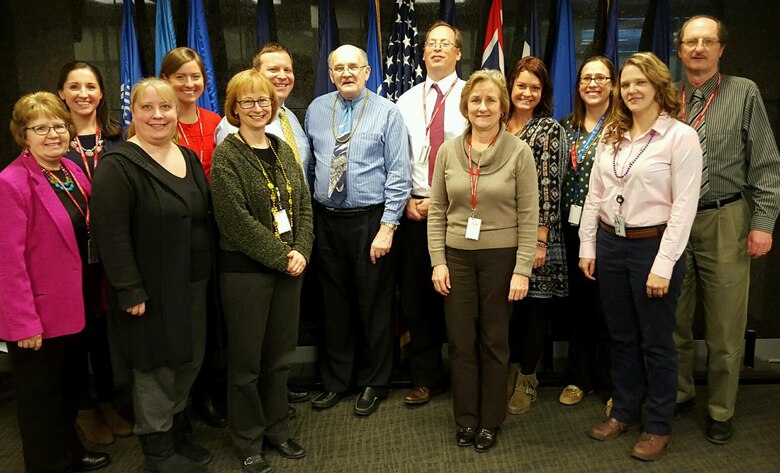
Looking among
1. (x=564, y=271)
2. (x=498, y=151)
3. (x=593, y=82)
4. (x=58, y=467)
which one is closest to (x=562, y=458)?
(x=564, y=271)

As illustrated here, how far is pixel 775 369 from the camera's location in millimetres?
3713

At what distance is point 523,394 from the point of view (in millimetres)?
3195

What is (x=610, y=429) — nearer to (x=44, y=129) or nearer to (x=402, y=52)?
(x=402, y=52)

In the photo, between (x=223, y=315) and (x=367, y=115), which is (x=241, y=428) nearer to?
(x=223, y=315)

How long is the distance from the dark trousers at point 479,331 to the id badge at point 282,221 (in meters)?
0.74

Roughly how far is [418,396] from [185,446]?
4.00 ft

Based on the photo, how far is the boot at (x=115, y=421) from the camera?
2945mm

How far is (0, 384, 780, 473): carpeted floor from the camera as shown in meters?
2.64

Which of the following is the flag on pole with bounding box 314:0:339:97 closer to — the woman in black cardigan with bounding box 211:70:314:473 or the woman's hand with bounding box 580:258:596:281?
the woman in black cardigan with bounding box 211:70:314:473

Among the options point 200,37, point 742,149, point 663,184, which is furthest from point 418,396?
point 200,37

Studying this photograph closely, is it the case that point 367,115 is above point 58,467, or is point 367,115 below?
above

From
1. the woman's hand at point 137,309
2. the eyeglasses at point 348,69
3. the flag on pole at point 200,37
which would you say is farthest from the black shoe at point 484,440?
the flag on pole at point 200,37

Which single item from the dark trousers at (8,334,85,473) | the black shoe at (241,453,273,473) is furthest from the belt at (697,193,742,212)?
the dark trousers at (8,334,85,473)

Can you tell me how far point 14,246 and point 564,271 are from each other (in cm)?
242
